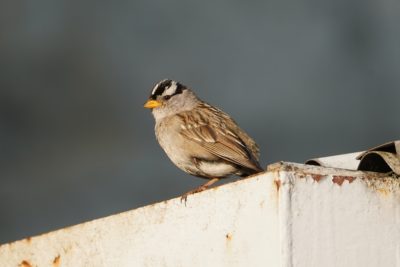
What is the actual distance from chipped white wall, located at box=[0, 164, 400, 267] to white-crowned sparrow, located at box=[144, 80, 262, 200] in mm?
1851

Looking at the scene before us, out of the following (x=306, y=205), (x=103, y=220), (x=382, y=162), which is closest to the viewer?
(x=306, y=205)

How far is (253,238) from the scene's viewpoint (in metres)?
3.18

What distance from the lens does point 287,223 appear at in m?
3.06

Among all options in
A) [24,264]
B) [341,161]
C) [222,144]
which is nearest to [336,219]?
[341,161]

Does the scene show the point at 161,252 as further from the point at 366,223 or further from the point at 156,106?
the point at 156,106

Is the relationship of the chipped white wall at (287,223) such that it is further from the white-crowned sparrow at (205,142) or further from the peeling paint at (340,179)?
the white-crowned sparrow at (205,142)

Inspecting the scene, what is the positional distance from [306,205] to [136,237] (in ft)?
3.06

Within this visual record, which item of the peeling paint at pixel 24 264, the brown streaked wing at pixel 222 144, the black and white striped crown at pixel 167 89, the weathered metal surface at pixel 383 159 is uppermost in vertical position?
the black and white striped crown at pixel 167 89

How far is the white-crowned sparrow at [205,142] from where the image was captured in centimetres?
562

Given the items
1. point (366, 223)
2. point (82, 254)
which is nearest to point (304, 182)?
point (366, 223)

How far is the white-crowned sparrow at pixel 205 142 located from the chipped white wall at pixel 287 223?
1851mm

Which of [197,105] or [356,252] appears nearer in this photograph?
[356,252]

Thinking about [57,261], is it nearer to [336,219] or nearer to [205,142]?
[336,219]

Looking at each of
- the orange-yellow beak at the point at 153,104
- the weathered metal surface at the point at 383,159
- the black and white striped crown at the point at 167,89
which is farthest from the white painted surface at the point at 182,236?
the black and white striped crown at the point at 167,89
